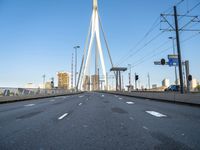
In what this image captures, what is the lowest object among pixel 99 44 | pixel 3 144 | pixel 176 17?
pixel 3 144

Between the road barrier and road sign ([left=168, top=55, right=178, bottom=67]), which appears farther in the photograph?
road sign ([left=168, top=55, right=178, bottom=67])

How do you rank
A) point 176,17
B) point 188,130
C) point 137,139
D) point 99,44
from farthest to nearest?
1. point 99,44
2. point 176,17
3. point 188,130
4. point 137,139

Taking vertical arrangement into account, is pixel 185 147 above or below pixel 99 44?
below

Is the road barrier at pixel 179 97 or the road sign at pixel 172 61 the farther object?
the road sign at pixel 172 61

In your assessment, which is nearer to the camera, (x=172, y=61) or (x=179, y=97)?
(x=179, y=97)

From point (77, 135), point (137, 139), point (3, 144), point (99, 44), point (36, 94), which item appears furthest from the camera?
Result: point (99, 44)

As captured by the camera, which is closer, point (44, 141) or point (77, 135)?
point (44, 141)

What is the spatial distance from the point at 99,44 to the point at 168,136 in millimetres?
→ 64464

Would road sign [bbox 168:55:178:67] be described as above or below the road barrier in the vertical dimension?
above

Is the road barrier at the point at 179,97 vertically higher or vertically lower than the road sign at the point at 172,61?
lower

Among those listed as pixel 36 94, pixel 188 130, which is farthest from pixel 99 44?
pixel 188 130

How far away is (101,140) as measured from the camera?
551 centimetres

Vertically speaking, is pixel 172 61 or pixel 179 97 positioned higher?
pixel 172 61

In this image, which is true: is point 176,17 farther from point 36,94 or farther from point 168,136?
point 36,94
